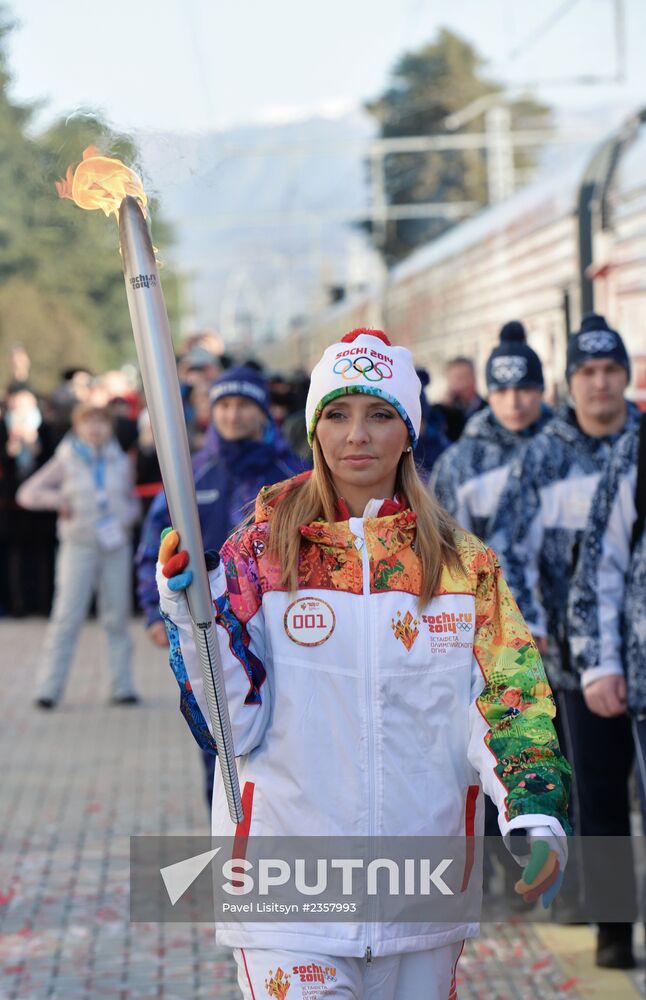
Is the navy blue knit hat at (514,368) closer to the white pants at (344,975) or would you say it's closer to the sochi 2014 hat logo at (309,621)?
the sochi 2014 hat logo at (309,621)

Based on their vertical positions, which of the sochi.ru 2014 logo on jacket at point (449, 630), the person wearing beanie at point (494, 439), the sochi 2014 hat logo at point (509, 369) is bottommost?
the sochi.ru 2014 logo on jacket at point (449, 630)

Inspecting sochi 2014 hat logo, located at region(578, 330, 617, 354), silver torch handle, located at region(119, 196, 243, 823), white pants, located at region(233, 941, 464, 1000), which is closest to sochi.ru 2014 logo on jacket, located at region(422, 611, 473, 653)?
silver torch handle, located at region(119, 196, 243, 823)

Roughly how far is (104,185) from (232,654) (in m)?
0.86

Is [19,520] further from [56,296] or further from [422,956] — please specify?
[56,296]

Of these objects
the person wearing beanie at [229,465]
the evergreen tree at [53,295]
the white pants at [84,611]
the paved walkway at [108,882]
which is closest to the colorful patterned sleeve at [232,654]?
the paved walkway at [108,882]

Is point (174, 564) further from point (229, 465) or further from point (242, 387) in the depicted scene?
point (242, 387)

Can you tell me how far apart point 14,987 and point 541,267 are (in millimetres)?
7220

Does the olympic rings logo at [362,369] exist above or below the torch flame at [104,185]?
Result: below

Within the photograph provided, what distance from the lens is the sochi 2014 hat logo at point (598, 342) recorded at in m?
5.13

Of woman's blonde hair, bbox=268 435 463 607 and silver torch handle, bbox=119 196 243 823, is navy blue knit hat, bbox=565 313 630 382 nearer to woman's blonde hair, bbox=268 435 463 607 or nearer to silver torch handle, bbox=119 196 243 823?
woman's blonde hair, bbox=268 435 463 607

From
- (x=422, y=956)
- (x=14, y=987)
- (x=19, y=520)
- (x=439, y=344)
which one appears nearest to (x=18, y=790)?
(x=14, y=987)

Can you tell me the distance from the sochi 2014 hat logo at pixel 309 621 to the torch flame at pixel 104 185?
0.78m

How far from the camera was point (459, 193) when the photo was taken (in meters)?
53.2

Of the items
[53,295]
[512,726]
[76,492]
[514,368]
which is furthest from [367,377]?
[53,295]
